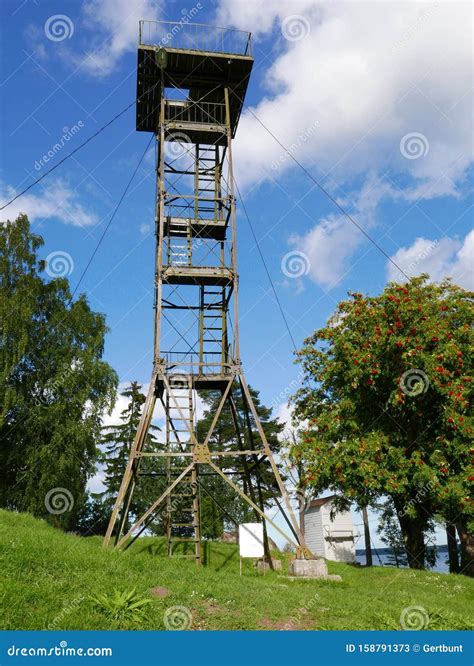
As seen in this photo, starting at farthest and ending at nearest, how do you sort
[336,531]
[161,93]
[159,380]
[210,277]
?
[336,531] < [161,93] < [210,277] < [159,380]

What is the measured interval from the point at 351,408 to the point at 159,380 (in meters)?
7.75

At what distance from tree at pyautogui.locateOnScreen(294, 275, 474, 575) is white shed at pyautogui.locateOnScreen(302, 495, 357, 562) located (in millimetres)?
19382

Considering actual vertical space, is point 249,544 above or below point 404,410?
below

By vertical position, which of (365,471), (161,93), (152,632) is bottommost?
(152,632)

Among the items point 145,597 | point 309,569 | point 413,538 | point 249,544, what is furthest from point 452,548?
point 145,597

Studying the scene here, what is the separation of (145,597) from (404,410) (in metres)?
13.6

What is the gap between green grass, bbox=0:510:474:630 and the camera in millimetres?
7715

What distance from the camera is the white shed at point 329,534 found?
39688 millimetres

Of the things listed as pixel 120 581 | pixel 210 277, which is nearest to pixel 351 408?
pixel 210 277

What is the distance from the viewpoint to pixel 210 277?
1767cm

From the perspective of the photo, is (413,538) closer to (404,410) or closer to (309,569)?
(404,410)

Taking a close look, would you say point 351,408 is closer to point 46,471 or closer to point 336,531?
point 46,471

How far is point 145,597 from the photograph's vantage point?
8641 mm

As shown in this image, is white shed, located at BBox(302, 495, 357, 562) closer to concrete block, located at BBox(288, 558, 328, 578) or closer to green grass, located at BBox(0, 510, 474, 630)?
concrete block, located at BBox(288, 558, 328, 578)
